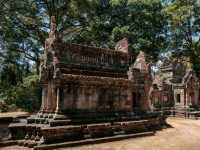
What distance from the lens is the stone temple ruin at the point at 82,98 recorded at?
11.9 meters

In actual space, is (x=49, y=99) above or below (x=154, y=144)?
above

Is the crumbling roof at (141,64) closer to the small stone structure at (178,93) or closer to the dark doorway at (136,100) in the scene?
the dark doorway at (136,100)

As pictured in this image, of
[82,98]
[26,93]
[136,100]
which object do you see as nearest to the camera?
[82,98]

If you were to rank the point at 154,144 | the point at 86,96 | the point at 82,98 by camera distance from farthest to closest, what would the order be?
the point at 86,96 < the point at 82,98 < the point at 154,144

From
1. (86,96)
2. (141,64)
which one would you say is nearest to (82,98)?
(86,96)

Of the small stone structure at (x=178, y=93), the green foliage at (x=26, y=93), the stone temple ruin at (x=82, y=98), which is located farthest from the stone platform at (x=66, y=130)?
the small stone structure at (x=178, y=93)

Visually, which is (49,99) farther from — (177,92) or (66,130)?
(177,92)

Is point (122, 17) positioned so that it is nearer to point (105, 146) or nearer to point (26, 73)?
point (26, 73)

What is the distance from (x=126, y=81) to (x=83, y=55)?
3247mm

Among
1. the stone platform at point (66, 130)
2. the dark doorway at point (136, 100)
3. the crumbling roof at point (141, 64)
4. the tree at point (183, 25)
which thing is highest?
the tree at point (183, 25)

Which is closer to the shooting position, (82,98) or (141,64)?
(82,98)

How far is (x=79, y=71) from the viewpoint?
45.4 ft

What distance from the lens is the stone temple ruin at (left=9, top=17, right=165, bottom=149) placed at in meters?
11.9

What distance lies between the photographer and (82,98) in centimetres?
1353
